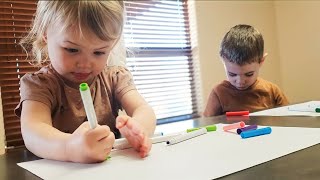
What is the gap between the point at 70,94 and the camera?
715 mm

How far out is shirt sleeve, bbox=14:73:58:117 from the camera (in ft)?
2.12

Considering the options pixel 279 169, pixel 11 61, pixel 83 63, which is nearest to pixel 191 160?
pixel 279 169

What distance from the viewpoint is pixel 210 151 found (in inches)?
19.0

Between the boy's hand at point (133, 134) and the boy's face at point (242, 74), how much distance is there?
75cm

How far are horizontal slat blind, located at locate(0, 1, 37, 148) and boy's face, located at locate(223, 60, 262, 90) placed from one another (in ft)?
3.05

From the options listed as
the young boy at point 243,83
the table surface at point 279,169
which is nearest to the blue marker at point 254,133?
the table surface at point 279,169

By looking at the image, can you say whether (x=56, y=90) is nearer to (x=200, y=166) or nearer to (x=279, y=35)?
(x=200, y=166)

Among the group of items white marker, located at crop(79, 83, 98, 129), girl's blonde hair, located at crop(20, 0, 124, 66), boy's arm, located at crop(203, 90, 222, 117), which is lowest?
boy's arm, located at crop(203, 90, 222, 117)

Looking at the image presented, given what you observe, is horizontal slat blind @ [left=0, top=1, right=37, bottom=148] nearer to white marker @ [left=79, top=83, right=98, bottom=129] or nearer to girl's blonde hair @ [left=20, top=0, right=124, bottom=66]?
girl's blonde hair @ [left=20, top=0, right=124, bottom=66]

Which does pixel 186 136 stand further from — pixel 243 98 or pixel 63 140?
pixel 243 98

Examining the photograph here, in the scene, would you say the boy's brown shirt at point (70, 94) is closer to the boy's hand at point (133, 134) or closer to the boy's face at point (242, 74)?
the boy's hand at point (133, 134)

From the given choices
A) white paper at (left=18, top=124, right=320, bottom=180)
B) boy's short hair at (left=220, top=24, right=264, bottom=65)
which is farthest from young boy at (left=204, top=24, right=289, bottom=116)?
white paper at (left=18, top=124, right=320, bottom=180)

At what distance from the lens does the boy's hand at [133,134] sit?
51cm

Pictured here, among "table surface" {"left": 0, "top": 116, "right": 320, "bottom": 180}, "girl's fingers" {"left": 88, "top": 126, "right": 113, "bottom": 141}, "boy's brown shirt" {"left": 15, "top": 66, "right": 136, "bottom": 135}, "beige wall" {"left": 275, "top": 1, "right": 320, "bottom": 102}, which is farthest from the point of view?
"beige wall" {"left": 275, "top": 1, "right": 320, "bottom": 102}
